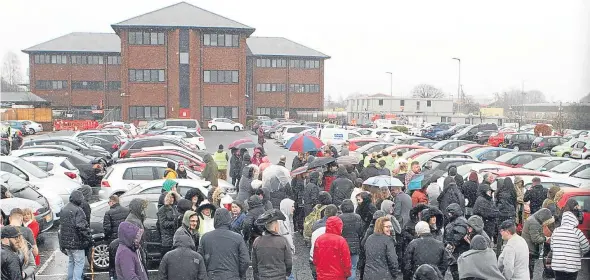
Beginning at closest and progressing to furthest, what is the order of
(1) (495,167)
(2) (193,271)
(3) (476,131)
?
(2) (193,271)
(1) (495,167)
(3) (476,131)

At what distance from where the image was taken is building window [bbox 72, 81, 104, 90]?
73.8 meters

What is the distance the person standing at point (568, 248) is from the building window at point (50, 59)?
72.6 metres

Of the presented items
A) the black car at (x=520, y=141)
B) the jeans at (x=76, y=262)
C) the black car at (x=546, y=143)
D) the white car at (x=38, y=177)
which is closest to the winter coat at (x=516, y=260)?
the jeans at (x=76, y=262)

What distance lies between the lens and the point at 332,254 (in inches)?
298

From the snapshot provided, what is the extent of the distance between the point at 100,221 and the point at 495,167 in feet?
39.9

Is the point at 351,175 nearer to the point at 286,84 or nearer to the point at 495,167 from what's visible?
the point at 495,167

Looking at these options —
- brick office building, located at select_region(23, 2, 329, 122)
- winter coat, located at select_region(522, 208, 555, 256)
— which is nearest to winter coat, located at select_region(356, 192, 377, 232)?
winter coat, located at select_region(522, 208, 555, 256)

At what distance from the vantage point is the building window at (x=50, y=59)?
237ft

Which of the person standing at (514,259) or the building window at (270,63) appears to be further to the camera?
the building window at (270,63)

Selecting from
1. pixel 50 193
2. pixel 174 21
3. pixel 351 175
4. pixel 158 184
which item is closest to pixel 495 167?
pixel 351 175

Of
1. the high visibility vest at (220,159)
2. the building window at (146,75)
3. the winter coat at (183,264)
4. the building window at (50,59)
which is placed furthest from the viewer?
the building window at (50,59)

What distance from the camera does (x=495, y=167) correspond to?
17.9 meters

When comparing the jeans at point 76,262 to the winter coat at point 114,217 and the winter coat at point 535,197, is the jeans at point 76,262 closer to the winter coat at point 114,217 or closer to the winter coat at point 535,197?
the winter coat at point 114,217

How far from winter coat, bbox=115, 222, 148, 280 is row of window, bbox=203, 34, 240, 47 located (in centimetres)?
5169
